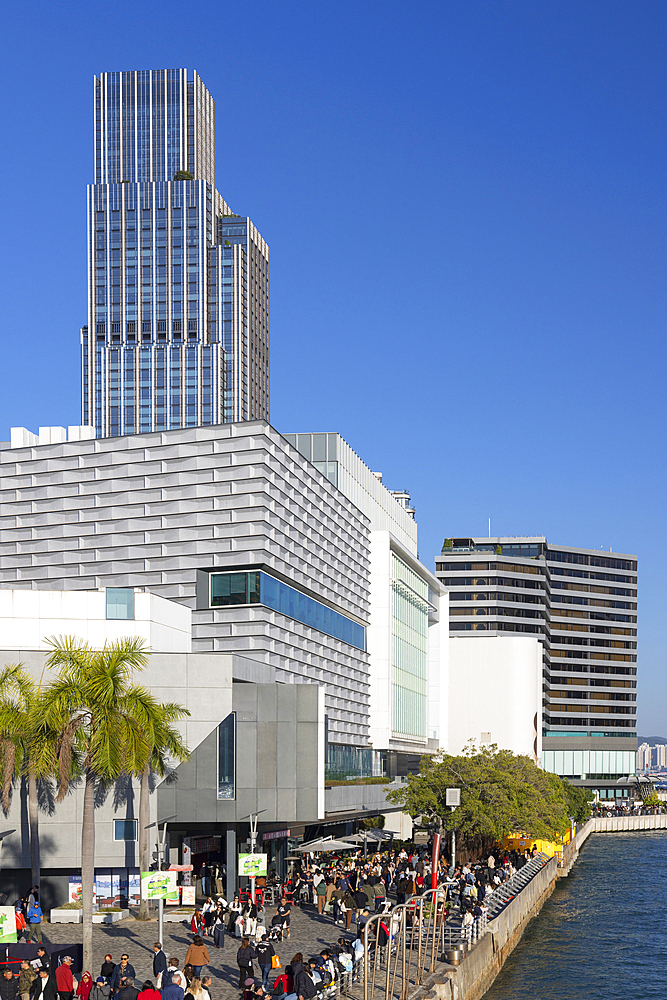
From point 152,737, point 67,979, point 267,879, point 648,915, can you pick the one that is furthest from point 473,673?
point 67,979

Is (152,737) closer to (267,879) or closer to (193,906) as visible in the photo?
(193,906)

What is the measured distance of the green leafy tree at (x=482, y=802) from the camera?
247 feet

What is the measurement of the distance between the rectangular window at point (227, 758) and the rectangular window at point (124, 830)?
15.0ft

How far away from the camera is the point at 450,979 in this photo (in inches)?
1455

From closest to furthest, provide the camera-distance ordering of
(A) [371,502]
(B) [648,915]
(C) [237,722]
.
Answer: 1. (C) [237,722]
2. (B) [648,915]
3. (A) [371,502]

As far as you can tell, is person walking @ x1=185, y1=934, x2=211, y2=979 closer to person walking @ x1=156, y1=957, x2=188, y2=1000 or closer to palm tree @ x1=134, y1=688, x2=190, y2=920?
person walking @ x1=156, y1=957, x2=188, y2=1000

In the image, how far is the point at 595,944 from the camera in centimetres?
6147

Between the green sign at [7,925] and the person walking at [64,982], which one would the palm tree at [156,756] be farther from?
the person walking at [64,982]

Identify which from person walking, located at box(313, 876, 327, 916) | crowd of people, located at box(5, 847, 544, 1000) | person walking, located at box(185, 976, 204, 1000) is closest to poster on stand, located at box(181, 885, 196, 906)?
crowd of people, located at box(5, 847, 544, 1000)

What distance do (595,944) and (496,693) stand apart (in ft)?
320

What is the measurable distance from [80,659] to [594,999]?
2520 centimetres

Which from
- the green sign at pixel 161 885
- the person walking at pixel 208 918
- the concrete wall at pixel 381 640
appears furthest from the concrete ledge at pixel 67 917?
the concrete wall at pixel 381 640

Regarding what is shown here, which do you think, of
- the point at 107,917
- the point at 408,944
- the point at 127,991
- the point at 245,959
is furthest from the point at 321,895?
the point at 127,991

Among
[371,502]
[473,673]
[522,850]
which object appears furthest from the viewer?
[473,673]
